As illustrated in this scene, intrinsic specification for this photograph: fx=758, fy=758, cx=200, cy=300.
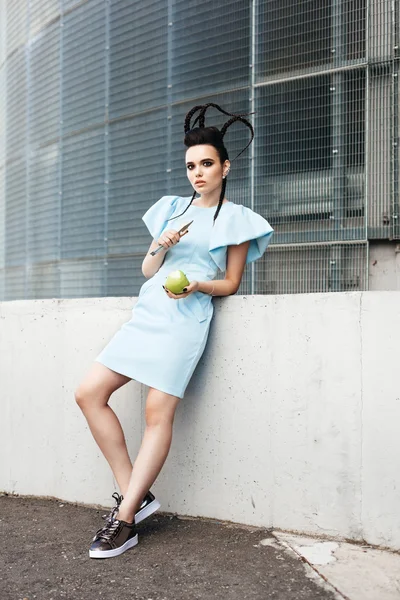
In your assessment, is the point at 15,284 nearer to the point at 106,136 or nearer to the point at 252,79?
the point at 106,136

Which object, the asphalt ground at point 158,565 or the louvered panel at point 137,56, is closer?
the asphalt ground at point 158,565

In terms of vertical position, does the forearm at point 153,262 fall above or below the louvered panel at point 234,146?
below

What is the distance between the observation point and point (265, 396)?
317 cm

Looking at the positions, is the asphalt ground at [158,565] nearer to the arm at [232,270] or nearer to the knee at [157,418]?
the knee at [157,418]

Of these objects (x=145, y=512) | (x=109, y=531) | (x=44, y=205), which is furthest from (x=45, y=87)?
(x=109, y=531)

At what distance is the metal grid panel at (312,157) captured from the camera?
5.84 m

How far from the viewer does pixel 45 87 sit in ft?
28.4

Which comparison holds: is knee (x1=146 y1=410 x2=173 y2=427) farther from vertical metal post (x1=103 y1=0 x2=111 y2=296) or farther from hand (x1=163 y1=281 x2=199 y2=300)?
vertical metal post (x1=103 y1=0 x2=111 y2=296)

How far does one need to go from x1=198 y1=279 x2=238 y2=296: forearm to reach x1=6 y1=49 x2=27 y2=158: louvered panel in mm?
6509

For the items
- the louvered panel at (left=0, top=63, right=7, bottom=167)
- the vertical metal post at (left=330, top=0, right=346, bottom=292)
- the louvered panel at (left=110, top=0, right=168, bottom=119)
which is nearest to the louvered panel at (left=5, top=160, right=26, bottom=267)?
the louvered panel at (left=0, top=63, right=7, bottom=167)

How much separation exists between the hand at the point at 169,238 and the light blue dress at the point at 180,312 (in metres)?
0.14

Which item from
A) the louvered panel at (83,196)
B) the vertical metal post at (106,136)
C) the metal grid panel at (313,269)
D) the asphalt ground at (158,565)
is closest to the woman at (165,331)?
Answer: the asphalt ground at (158,565)

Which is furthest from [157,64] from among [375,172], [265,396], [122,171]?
[265,396]

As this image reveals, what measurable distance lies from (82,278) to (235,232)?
483cm
